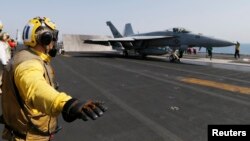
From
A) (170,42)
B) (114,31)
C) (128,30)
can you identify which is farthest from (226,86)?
(128,30)

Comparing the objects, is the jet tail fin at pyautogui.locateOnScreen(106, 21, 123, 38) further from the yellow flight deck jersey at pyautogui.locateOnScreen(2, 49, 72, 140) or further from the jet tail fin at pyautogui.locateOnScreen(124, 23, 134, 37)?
the yellow flight deck jersey at pyautogui.locateOnScreen(2, 49, 72, 140)

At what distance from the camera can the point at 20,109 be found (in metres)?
2.08

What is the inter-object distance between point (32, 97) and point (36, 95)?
0.05 meters

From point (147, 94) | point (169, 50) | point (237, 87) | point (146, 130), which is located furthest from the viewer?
point (169, 50)

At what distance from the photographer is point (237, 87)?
1023 cm

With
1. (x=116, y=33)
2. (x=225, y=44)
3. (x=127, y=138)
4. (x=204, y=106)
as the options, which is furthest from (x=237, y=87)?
(x=116, y=33)

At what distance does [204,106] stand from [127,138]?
329 centimetres

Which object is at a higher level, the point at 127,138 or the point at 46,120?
the point at 46,120

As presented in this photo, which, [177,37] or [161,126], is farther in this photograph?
[177,37]

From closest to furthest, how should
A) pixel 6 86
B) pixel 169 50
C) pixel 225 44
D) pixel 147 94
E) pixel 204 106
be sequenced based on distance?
pixel 6 86
pixel 204 106
pixel 147 94
pixel 225 44
pixel 169 50

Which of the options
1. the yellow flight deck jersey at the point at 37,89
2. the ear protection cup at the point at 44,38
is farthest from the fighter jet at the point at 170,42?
the yellow flight deck jersey at the point at 37,89

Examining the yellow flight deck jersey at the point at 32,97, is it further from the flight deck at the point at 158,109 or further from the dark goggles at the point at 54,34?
the flight deck at the point at 158,109

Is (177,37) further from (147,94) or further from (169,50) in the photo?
(147,94)

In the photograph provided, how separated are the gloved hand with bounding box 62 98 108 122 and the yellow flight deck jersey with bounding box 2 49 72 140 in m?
0.05
